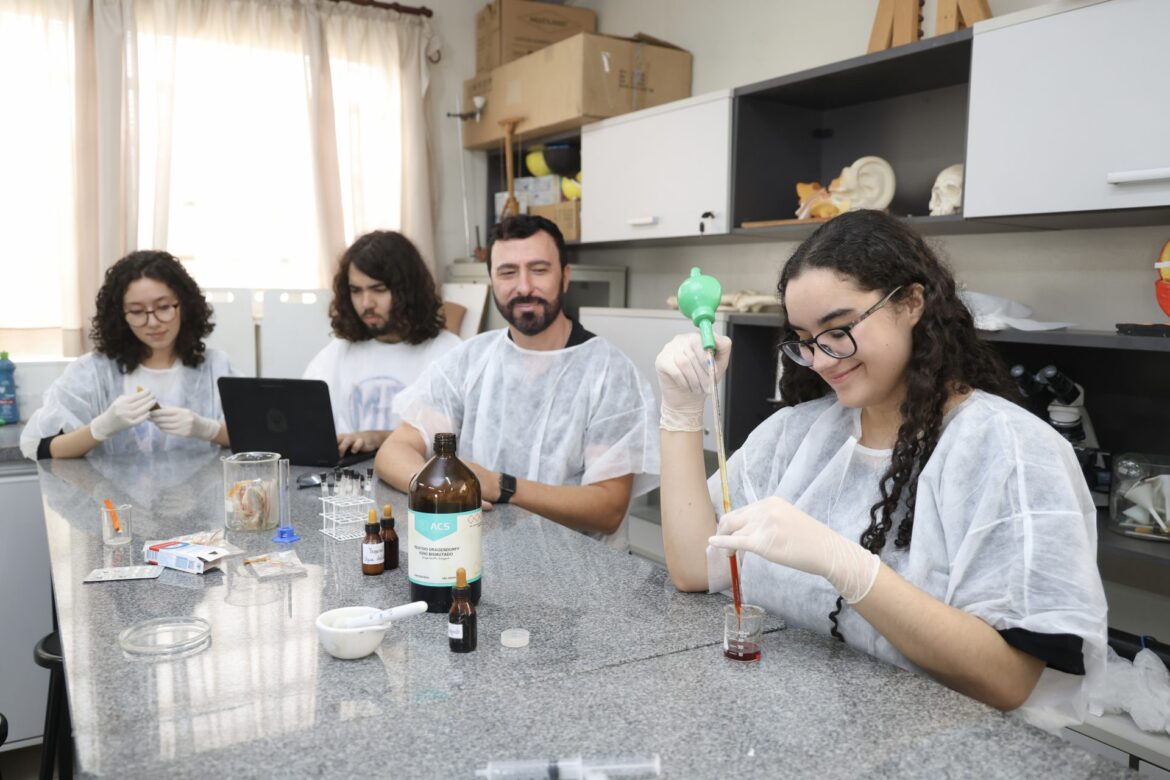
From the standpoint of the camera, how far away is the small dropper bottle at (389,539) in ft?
4.50

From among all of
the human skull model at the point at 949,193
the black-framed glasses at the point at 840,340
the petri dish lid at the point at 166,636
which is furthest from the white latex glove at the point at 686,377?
the human skull model at the point at 949,193

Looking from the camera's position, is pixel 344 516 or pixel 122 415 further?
pixel 122 415

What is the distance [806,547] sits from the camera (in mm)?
1062

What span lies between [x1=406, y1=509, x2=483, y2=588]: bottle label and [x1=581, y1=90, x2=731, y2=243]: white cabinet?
1945 mm

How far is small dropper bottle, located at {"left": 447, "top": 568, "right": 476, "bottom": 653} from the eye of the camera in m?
1.06

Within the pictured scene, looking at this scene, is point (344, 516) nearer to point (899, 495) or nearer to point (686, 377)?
point (686, 377)

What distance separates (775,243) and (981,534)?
2.18 meters

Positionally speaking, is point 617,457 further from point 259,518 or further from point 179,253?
point 179,253

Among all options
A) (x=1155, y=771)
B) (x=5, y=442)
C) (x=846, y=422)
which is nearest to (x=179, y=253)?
(x=5, y=442)

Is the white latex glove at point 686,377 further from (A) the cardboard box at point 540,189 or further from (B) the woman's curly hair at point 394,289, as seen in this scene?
(A) the cardboard box at point 540,189

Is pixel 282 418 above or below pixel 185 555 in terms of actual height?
above

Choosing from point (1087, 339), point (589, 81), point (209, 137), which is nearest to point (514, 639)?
point (1087, 339)

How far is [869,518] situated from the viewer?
1252 mm

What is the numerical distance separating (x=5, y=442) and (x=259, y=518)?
5.36ft
